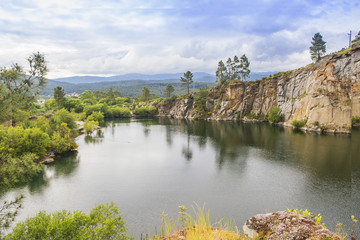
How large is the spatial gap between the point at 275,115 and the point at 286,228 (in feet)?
294

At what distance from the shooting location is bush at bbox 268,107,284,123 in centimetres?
9043

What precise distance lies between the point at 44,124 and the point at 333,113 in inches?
2892

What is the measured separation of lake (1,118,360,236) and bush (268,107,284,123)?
127 ft

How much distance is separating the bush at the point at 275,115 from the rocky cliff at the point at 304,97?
1.50 meters

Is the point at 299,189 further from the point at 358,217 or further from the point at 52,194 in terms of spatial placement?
the point at 52,194

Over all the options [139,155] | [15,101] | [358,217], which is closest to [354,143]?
[358,217]

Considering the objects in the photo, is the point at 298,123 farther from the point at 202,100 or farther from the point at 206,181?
the point at 206,181

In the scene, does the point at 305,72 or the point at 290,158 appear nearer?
the point at 290,158

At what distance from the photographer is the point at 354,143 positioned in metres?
50.9

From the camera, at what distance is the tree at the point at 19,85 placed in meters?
11.6

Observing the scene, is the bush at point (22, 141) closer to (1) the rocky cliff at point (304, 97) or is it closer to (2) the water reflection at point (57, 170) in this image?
(2) the water reflection at point (57, 170)

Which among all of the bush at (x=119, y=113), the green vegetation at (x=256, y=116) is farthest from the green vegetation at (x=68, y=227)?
the bush at (x=119, y=113)

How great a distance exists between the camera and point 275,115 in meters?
91.4

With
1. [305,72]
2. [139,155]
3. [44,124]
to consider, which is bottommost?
[139,155]
